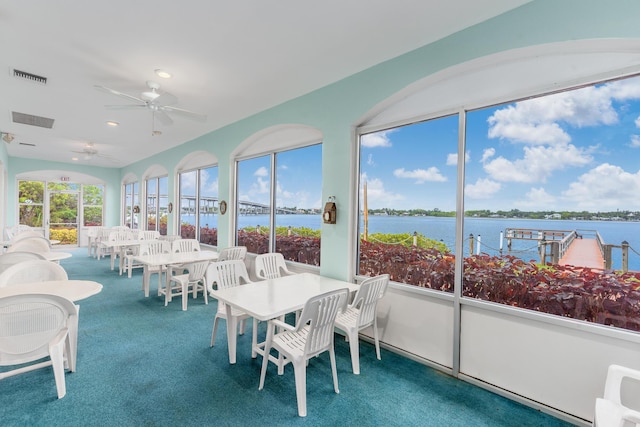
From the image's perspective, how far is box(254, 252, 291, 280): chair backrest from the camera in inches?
139

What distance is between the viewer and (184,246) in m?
5.42

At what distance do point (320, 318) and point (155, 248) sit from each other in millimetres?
4356

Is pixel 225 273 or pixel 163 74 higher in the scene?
pixel 163 74

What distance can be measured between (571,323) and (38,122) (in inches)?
302

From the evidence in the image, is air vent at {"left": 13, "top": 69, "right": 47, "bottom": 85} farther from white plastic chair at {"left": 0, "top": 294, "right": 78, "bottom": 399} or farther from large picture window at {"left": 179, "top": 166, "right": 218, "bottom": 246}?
white plastic chair at {"left": 0, "top": 294, "right": 78, "bottom": 399}

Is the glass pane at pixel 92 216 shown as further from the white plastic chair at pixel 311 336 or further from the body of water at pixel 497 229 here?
the white plastic chair at pixel 311 336

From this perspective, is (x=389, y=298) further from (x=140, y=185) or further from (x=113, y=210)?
(x=113, y=210)

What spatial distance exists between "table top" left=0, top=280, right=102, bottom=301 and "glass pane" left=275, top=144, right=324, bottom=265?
2.41m

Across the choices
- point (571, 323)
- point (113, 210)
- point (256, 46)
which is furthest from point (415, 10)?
point (113, 210)

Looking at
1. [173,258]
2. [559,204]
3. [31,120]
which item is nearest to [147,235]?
[31,120]

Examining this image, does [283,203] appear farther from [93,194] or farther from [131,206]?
[93,194]

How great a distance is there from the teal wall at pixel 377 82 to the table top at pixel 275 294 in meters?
0.50

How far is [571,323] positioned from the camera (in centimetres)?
203

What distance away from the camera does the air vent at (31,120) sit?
15.4 feet
